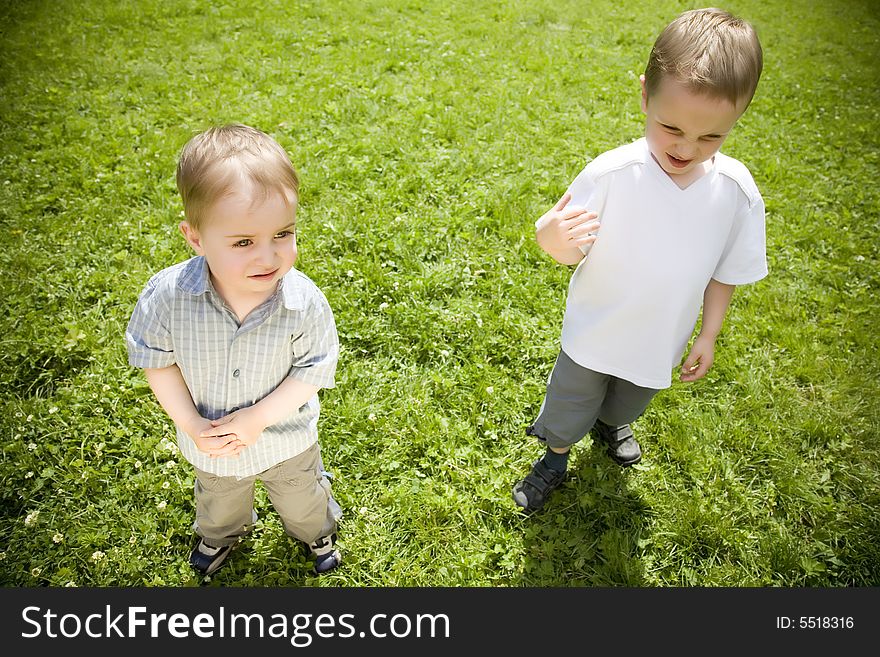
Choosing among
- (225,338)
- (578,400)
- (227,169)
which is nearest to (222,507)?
(225,338)

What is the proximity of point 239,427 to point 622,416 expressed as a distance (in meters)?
1.66

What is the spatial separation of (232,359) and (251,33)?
5.98m

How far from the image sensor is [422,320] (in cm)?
368

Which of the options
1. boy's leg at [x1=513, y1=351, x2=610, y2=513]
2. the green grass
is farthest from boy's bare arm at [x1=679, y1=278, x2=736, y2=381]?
the green grass

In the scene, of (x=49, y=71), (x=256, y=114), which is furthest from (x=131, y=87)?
(x=256, y=114)

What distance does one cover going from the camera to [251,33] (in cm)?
680

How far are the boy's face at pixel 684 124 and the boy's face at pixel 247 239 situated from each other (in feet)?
3.62

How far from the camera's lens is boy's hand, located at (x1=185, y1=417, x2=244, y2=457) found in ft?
6.34

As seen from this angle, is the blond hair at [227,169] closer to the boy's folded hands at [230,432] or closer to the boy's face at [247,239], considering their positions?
the boy's face at [247,239]

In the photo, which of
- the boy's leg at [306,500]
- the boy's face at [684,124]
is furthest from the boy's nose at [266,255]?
the boy's face at [684,124]

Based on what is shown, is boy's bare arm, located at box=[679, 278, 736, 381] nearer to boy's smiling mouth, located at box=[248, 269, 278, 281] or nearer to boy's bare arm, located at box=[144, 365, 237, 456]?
boy's smiling mouth, located at box=[248, 269, 278, 281]

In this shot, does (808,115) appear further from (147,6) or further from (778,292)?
(147,6)

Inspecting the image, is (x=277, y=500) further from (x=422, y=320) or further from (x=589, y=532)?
(x=422, y=320)

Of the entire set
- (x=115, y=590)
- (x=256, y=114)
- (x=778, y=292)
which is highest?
(x=256, y=114)
